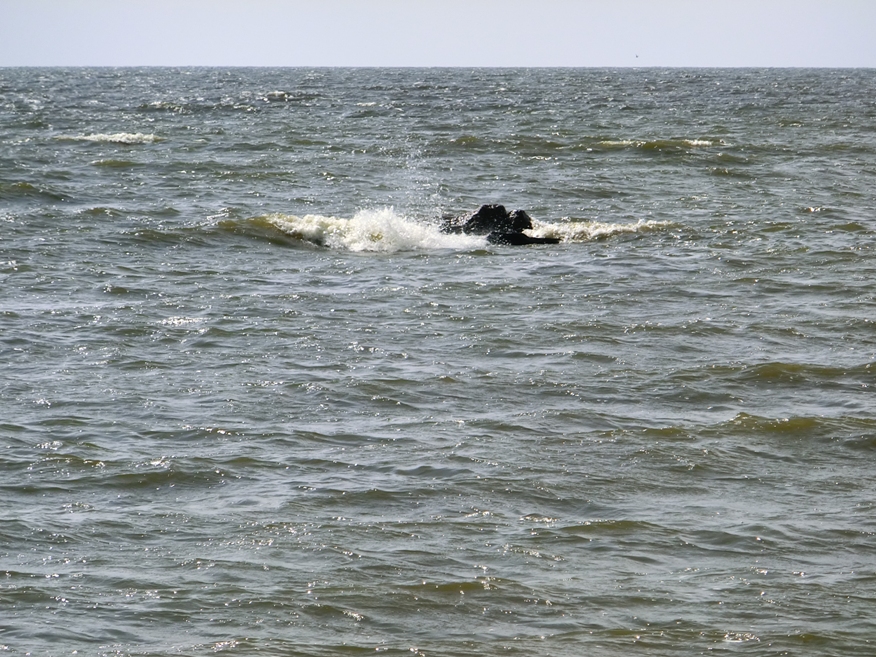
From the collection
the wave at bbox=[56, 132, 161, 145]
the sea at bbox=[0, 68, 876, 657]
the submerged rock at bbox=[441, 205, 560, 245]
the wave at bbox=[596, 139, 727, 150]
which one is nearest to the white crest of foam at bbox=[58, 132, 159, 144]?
the wave at bbox=[56, 132, 161, 145]

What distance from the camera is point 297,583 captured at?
5.79 metres

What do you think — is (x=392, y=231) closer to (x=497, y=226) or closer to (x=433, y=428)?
(x=497, y=226)

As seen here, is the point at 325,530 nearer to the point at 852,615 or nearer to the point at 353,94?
the point at 852,615

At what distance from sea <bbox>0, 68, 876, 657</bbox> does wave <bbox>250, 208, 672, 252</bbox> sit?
0.24ft

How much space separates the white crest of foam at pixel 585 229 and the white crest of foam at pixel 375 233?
3.84 feet

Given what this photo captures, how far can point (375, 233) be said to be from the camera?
1727 centimetres

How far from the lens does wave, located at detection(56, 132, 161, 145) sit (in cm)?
3216

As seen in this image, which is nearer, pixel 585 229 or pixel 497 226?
pixel 497 226

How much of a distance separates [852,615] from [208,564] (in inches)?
125

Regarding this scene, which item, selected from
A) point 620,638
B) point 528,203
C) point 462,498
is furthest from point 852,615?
point 528,203

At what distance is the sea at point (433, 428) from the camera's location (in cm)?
551

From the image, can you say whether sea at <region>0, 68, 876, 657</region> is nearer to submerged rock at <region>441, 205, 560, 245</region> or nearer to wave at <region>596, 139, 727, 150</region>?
submerged rock at <region>441, 205, 560, 245</region>

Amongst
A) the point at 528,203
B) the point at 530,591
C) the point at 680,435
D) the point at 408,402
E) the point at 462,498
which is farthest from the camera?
the point at 528,203

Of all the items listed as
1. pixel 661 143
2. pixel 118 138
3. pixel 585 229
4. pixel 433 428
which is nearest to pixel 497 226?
pixel 585 229
